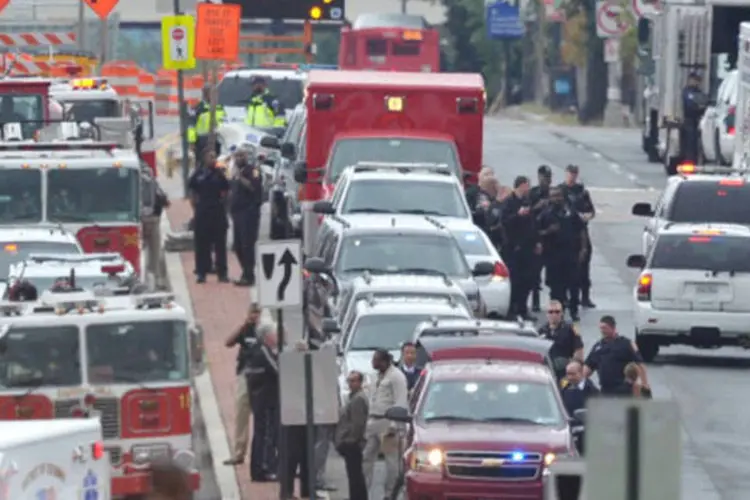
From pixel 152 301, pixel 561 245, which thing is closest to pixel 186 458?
pixel 152 301

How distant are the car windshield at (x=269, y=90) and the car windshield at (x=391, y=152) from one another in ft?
40.3

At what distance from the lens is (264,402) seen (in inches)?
857

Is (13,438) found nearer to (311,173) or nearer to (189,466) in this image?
(189,466)

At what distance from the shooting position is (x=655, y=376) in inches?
1056

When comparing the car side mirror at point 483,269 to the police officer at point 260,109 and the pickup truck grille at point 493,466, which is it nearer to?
the pickup truck grille at point 493,466

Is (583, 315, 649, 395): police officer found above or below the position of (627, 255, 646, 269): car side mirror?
above

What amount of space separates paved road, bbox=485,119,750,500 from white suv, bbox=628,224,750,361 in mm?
429

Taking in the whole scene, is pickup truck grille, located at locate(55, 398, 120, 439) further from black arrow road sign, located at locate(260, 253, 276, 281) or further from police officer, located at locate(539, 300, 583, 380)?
police officer, located at locate(539, 300, 583, 380)

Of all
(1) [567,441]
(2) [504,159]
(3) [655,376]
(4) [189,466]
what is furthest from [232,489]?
(2) [504,159]

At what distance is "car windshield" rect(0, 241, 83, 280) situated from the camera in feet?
87.9

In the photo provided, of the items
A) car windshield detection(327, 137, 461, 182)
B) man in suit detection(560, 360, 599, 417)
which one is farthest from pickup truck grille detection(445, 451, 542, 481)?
car windshield detection(327, 137, 461, 182)

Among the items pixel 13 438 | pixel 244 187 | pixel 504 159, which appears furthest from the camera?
pixel 504 159

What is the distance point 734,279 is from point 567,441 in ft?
29.5

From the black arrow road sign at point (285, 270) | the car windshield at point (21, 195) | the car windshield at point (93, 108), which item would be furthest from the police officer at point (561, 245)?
the black arrow road sign at point (285, 270)
